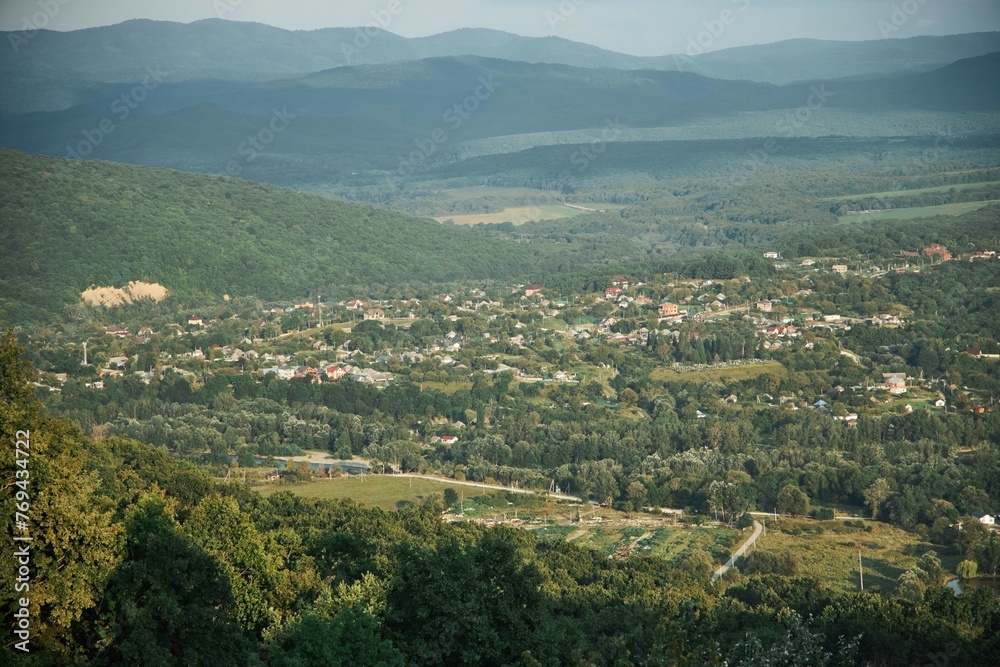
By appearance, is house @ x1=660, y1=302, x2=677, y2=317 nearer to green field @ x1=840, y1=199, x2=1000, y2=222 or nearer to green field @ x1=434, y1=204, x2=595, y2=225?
green field @ x1=840, y1=199, x2=1000, y2=222

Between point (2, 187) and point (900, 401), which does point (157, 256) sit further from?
point (900, 401)

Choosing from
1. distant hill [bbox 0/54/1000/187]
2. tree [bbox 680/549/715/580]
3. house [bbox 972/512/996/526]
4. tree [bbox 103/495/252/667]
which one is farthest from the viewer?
distant hill [bbox 0/54/1000/187]

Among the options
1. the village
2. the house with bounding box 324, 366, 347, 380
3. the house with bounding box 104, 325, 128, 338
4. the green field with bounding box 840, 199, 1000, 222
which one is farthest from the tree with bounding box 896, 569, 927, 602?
the green field with bounding box 840, 199, 1000, 222

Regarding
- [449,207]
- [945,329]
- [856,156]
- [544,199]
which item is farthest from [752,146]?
[945,329]

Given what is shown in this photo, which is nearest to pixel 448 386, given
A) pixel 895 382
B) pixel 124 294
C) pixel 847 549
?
pixel 895 382

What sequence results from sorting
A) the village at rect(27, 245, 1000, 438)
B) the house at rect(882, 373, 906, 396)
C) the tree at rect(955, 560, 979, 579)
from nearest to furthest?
the tree at rect(955, 560, 979, 579) < the house at rect(882, 373, 906, 396) < the village at rect(27, 245, 1000, 438)

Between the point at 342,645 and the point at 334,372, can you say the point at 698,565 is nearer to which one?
the point at 342,645

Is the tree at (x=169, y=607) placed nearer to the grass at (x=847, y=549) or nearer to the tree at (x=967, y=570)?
the grass at (x=847, y=549)

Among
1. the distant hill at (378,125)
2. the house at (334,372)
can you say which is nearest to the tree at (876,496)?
the house at (334,372)
